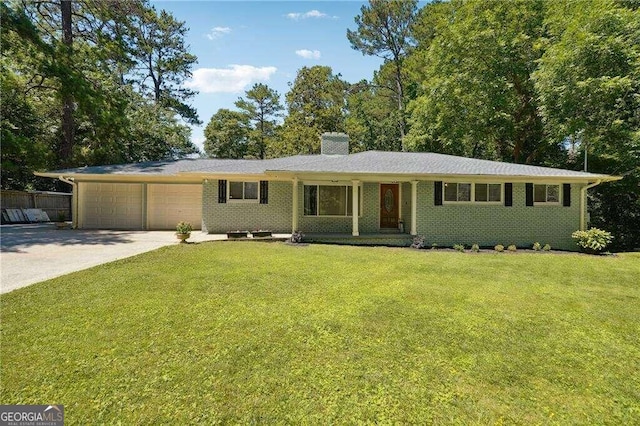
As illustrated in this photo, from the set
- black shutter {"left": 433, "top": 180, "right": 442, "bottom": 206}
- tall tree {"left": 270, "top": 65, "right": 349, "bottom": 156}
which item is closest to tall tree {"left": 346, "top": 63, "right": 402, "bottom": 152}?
tall tree {"left": 270, "top": 65, "right": 349, "bottom": 156}

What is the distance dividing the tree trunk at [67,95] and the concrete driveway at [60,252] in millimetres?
9040

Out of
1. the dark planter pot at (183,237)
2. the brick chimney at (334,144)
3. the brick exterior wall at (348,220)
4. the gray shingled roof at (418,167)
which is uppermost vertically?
the brick chimney at (334,144)

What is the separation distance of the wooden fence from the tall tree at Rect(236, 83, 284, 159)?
57.8 feet

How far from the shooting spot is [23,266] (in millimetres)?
7012

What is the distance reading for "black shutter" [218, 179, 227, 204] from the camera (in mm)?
12752

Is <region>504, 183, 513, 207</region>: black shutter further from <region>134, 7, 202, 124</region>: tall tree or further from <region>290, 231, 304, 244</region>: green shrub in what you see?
A: <region>134, 7, 202, 124</region>: tall tree

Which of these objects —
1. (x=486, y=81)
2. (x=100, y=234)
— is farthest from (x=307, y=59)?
(x=100, y=234)

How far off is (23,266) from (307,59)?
26.3 meters

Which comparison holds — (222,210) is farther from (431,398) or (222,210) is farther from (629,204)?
(629,204)

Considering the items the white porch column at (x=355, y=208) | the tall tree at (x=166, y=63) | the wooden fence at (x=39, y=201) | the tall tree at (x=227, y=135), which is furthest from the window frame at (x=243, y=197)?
the tall tree at (x=227, y=135)

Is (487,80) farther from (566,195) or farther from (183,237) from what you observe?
(183,237)

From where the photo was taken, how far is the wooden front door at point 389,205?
12.8 metres

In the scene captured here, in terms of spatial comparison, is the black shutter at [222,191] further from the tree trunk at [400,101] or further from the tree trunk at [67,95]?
the tree trunk at [400,101]

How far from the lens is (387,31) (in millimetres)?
25922
